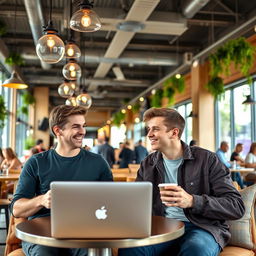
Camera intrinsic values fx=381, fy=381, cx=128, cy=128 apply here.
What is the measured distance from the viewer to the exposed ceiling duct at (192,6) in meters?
6.73

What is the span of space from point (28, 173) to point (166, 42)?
30.7 ft

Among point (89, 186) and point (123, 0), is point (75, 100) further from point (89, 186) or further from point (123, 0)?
point (89, 186)

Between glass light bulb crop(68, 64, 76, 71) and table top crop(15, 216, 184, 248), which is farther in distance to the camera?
glass light bulb crop(68, 64, 76, 71)

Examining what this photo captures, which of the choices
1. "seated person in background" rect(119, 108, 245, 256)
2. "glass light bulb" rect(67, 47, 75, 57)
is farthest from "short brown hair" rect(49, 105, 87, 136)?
"glass light bulb" rect(67, 47, 75, 57)

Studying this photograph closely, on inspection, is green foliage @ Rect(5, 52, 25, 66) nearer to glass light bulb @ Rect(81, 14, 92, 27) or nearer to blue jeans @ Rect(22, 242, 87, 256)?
glass light bulb @ Rect(81, 14, 92, 27)

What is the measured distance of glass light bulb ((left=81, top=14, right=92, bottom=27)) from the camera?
337 centimetres

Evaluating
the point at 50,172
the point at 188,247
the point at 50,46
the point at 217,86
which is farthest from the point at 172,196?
the point at 217,86

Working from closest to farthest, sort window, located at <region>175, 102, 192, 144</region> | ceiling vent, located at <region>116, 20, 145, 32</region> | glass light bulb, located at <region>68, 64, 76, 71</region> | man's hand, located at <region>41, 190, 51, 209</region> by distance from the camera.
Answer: man's hand, located at <region>41, 190, 51, 209</region>
glass light bulb, located at <region>68, 64, 76, 71</region>
ceiling vent, located at <region>116, 20, 145, 32</region>
window, located at <region>175, 102, 192, 144</region>

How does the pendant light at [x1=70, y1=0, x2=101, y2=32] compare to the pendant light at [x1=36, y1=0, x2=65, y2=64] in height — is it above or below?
above

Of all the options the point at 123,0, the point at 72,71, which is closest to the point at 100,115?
the point at 123,0

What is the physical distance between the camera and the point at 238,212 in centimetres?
203

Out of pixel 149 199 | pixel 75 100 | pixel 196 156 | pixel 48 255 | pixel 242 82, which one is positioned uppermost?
pixel 242 82

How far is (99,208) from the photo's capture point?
1.37m

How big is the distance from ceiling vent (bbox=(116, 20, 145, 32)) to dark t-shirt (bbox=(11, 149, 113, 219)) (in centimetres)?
563
